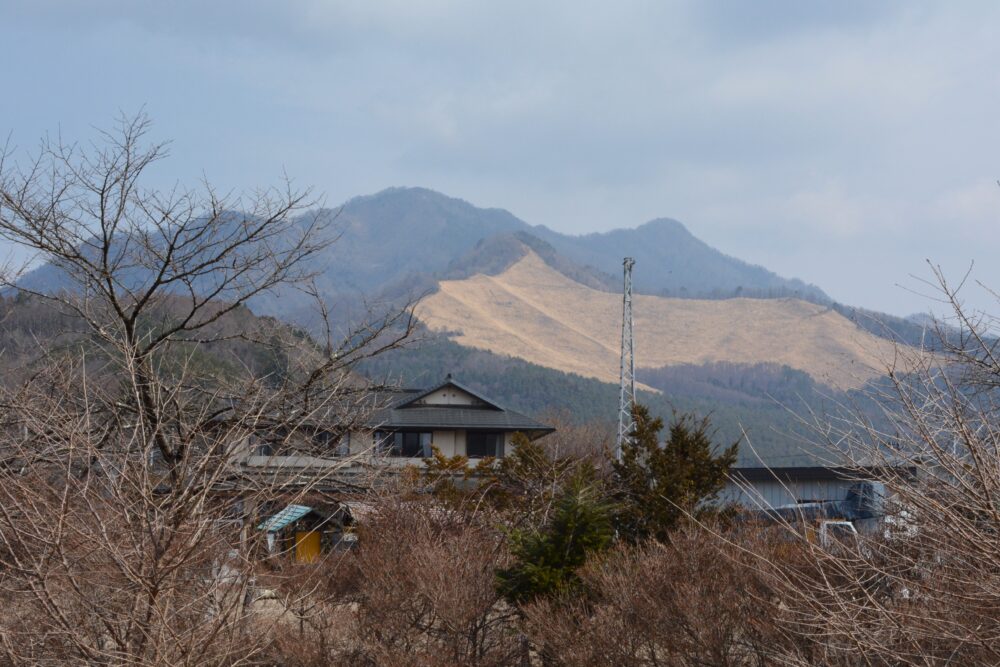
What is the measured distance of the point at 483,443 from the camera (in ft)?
132

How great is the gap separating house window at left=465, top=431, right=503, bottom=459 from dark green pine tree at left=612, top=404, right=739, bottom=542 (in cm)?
2369

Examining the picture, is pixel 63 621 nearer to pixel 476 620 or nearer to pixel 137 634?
pixel 137 634

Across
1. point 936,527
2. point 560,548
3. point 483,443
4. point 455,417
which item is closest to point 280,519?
point 560,548

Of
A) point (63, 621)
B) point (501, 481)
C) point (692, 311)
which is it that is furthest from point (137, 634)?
point (692, 311)

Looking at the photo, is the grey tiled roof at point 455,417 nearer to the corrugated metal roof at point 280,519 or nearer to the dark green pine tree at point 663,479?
the dark green pine tree at point 663,479

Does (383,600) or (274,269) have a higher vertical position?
(274,269)

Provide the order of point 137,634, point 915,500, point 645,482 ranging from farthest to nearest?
point 645,482
point 137,634
point 915,500

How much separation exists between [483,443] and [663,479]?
25669 mm

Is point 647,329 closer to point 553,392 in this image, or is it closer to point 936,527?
point 553,392

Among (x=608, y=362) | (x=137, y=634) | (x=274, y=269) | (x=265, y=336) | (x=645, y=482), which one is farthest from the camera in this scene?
(x=608, y=362)

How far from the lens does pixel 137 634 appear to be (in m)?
6.07

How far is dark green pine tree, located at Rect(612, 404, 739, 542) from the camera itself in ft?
47.6

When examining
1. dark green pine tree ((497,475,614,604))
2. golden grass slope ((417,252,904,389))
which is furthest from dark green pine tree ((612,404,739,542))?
golden grass slope ((417,252,904,389))

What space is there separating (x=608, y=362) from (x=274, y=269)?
149903 mm
